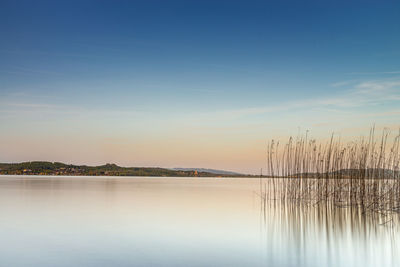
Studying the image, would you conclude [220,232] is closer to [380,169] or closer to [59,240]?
[59,240]

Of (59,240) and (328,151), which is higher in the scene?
(328,151)

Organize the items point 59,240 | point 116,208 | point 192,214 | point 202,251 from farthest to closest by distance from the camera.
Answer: point 116,208, point 192,214, point 59,240, point 202,251

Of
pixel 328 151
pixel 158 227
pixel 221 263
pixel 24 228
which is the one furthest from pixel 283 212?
pixel 24 228

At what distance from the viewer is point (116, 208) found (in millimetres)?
14023

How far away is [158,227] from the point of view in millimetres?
9961

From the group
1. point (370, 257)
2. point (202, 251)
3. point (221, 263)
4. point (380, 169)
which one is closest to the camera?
point (221, 263)

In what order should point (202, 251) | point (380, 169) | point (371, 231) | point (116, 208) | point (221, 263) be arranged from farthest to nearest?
point (116, 208)
point (380, 169)
point (371, 231)
point (202, 251)
point (221, 263)

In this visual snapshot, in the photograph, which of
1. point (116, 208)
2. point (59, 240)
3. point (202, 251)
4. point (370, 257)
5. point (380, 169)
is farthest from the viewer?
point (116, 208)

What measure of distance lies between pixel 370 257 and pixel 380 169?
5.56 meters

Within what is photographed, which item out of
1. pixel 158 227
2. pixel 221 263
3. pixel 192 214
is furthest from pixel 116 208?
pixel 221 263

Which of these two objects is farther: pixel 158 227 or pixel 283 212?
pixel 283 212

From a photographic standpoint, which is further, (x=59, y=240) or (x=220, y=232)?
(x=220, y=232)

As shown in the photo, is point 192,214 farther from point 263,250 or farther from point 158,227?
point 263,250

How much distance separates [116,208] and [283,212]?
5.71m
